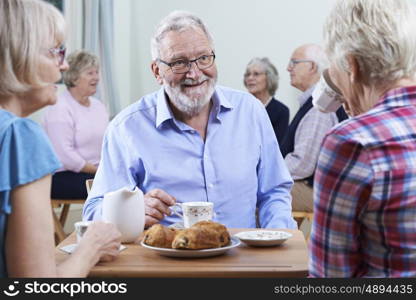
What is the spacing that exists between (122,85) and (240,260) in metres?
5.32

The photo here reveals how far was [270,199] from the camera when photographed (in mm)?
2205

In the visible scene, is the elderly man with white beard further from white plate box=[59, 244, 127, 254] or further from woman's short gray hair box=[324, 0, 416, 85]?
woman's short gray hair box=[324, 0, 416, 85]

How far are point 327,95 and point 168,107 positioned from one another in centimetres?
68

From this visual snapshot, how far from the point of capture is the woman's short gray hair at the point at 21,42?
1220mm

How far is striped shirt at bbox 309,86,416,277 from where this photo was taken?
1.17 meters

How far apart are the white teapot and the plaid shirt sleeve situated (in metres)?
0.62

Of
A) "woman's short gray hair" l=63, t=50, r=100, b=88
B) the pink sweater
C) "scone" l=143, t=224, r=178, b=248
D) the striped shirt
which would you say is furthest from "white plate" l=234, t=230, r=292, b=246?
"woman's short gray hair" l=63, t=50, r=100, b=88

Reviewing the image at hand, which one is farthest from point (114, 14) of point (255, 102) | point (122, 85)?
point (255, 102)

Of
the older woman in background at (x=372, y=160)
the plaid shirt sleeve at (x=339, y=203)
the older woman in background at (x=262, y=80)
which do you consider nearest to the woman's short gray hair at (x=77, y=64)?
the older woman in background at (x=262, y=80)

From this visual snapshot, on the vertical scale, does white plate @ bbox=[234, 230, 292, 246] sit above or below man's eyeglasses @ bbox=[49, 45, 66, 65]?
below

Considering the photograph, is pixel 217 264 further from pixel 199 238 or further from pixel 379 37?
pixel 379 37

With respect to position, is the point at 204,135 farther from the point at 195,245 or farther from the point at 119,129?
the point at 195,245

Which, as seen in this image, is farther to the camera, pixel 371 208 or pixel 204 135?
pixel 204 135

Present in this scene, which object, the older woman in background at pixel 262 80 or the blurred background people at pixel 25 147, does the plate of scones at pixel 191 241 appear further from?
the older woman in background at pixel 262 80
